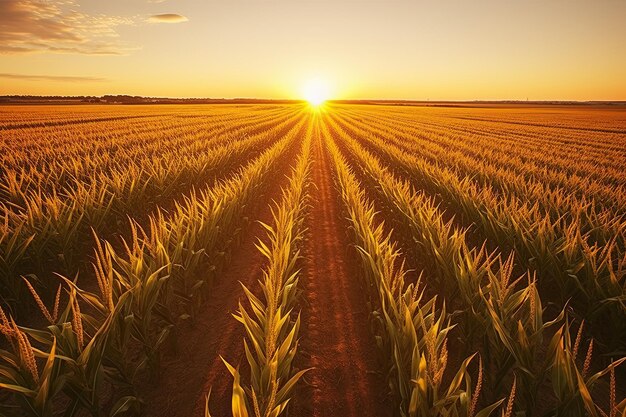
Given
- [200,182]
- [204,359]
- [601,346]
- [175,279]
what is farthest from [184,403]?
[200,182]

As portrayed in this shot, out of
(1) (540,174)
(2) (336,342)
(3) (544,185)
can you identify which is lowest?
(2) (336,342)

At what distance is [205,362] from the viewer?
3818mm

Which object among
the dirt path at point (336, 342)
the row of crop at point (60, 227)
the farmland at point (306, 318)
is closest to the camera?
the farmland at point (306, 318)

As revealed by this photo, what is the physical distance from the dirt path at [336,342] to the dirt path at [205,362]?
80 centimetres

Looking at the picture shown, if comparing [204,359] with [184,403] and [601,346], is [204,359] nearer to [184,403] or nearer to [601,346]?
[184,403]

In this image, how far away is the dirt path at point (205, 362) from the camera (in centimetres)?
325

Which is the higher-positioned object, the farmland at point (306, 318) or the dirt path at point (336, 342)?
the farmland at point (306, 318)

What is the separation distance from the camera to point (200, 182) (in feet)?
37.1

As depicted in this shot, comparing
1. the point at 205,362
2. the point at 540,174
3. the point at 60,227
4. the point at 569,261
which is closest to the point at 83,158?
the point at 60,227

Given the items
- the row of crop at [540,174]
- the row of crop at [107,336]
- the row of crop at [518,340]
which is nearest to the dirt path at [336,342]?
the row of crop at [518,340]

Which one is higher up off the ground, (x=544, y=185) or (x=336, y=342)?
(x=544, y=185)

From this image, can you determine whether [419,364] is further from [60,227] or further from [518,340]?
[60,227]

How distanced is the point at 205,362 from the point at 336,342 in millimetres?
Result: 1583

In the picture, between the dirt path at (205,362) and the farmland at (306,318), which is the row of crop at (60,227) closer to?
the farmland at (306,318)
